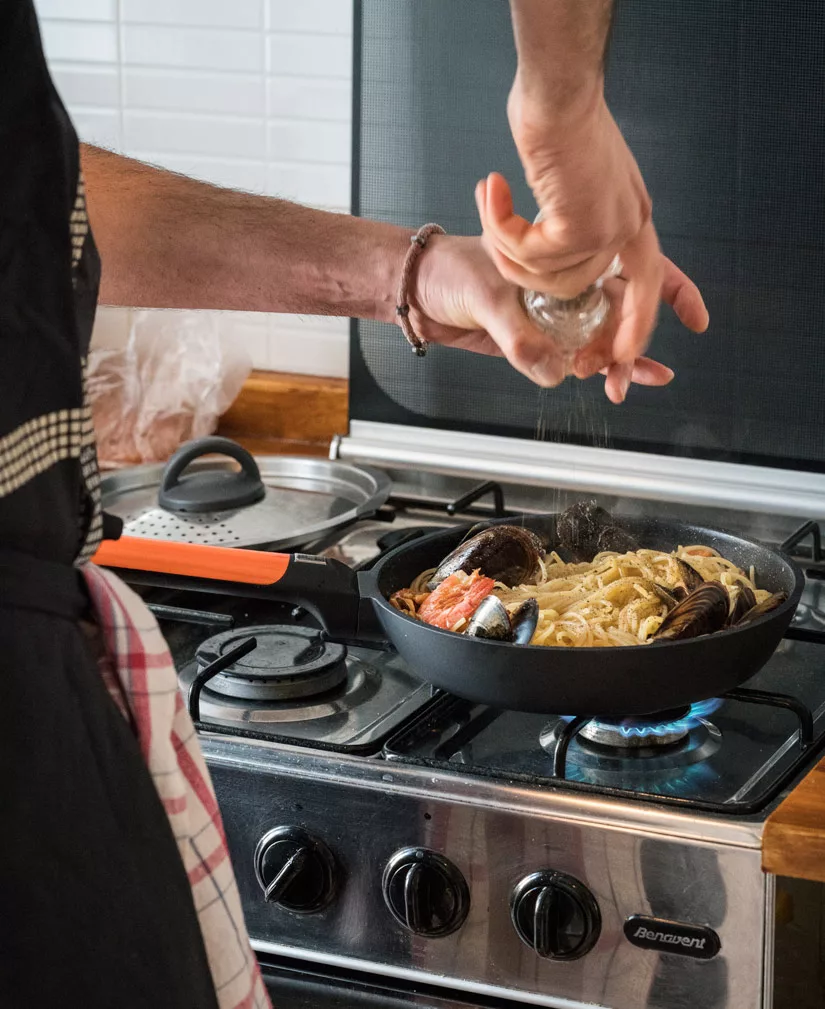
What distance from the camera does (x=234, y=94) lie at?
190 cm

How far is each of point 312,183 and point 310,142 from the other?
5 centimetres

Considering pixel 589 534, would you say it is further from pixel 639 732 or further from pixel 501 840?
pixel 501 840

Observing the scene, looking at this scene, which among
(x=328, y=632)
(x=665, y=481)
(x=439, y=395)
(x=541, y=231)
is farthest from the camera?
(x=439, y=395)

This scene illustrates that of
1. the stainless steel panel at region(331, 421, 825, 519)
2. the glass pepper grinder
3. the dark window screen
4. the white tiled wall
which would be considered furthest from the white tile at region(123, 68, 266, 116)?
the glass pepper grinder

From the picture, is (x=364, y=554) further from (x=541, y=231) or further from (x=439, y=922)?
(x=541, y=231)

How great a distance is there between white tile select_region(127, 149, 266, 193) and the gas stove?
0.89 m

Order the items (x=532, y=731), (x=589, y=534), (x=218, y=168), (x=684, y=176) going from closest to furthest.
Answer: (x=532, y=731)
(x=589, y=534)
(x=684, y=176)
(x=218, y=168)

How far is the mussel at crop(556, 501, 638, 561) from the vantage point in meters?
1.32

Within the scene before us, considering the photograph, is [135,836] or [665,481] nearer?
[135,836]

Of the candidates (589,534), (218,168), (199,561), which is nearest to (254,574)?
(199,561)

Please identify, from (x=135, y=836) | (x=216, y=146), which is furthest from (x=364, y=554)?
(x=135, y=836)

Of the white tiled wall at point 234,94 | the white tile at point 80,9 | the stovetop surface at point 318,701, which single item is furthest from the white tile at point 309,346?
the stovetop surface at point 318,701

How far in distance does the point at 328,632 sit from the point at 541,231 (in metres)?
0.55

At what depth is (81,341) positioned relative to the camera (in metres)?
0.69
